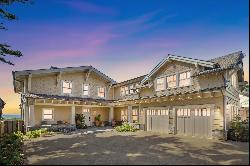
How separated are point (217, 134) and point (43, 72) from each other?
62.3ft

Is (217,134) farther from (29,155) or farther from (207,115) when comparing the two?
(29,155)

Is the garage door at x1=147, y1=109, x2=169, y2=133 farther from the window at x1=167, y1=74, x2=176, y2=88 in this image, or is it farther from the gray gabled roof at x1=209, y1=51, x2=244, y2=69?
the gray gabled roof at x1=209, y1=51, x2=244, y2=69

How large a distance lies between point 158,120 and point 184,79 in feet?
15.7

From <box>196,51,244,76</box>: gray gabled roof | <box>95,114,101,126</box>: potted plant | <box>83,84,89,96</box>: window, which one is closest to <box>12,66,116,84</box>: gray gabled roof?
<box>83,84,89,96</box>: window

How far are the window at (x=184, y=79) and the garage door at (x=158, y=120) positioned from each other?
→ 2966 mm

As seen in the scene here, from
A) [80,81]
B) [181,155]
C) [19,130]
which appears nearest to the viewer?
[181,155]

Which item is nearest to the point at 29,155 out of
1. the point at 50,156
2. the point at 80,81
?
the point at 50,156

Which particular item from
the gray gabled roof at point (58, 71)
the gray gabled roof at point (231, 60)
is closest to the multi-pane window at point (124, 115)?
the gray gabled roof at point (58, 71)

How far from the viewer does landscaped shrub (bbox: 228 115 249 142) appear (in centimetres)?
1598

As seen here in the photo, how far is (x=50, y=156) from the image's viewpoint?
11.8m

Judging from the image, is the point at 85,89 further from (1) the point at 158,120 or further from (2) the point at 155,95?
(1) the point at 158,120

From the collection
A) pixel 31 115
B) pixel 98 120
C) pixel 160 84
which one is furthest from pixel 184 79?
pixel 31 115

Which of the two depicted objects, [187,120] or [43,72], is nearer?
[187,120]

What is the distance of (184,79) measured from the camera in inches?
839
